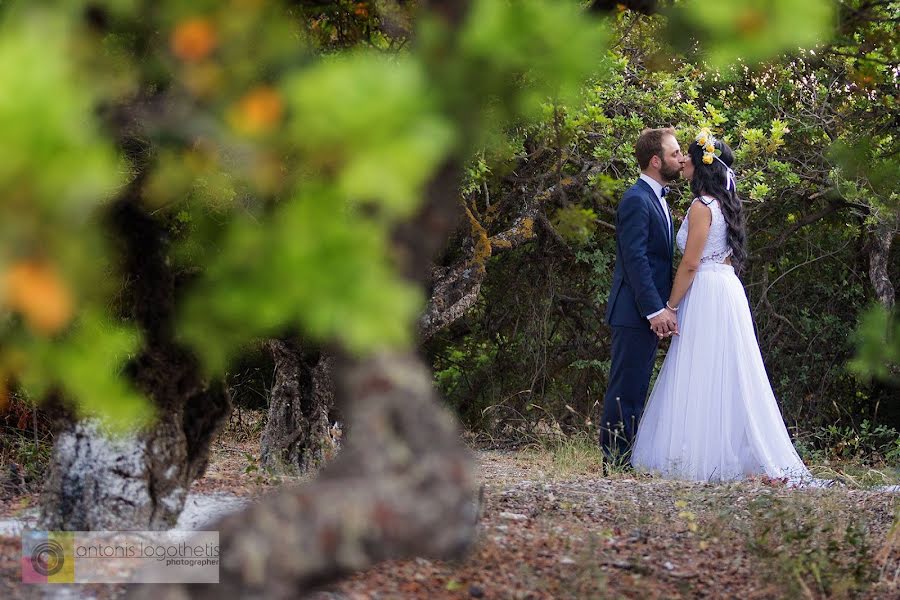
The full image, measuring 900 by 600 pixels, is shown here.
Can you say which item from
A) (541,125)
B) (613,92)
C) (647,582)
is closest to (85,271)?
(647,582)

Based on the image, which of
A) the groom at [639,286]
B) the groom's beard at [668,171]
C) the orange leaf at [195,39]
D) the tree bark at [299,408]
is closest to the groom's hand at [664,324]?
the groom at [639,286]

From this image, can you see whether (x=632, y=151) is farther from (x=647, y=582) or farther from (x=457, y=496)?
(x=457, y=496)

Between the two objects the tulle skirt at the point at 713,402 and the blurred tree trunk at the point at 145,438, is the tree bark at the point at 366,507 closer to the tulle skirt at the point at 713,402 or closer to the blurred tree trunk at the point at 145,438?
the blurred tree trunk at the point at 145,438

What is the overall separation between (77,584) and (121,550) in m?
0.23

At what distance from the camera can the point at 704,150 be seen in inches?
243

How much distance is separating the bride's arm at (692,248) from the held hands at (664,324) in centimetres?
21

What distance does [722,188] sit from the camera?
618cm

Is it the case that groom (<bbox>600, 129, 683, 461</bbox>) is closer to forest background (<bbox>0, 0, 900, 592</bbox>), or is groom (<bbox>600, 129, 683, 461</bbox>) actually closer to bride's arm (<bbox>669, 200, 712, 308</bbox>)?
bride's arm (<bbox>669, 200, 712, 308</bbox>)

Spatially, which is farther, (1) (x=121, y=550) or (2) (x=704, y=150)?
(2) (x=704, y=150)

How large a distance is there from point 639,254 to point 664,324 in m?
0.47

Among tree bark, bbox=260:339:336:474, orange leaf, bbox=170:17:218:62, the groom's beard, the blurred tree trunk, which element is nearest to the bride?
the groom's beard

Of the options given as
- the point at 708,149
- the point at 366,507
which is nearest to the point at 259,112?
the point at 366,507

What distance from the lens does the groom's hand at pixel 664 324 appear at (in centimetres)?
609

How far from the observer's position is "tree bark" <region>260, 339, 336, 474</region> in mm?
6137
